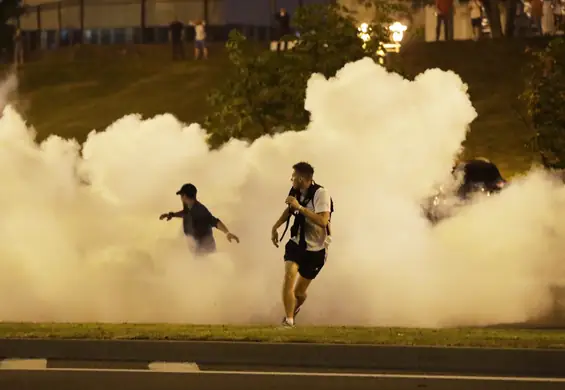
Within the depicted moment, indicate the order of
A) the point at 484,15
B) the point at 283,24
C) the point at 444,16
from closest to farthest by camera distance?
the point at 283,24 < the point at 444,16 < the point at 484,15

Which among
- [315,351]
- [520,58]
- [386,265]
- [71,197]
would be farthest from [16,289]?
[520,58]

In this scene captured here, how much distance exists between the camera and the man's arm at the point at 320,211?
41.2 ft

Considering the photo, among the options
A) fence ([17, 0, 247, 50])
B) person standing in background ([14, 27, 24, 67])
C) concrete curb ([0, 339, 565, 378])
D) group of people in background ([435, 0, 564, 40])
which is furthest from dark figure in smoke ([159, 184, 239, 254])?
person standing in background ([14, 27, 24, 67])

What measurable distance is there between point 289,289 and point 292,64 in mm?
12516

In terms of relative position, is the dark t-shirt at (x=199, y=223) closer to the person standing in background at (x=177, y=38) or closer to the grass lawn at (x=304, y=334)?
the grass lawn at (x=304, y=334)

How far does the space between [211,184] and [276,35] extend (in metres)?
21.7

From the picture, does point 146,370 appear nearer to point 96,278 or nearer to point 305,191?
point 305,191

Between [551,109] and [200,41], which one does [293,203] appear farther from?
[200,41]

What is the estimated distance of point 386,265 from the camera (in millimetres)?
15109

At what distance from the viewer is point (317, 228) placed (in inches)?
502

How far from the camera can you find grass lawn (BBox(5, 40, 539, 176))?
32938 mm

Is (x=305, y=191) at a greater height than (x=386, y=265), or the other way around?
(x=305, y=191)

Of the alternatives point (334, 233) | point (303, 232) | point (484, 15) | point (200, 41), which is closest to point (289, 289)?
point (303, 232)

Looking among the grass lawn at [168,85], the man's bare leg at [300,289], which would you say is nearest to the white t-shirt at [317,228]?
the man's bare leg at [300,289]
